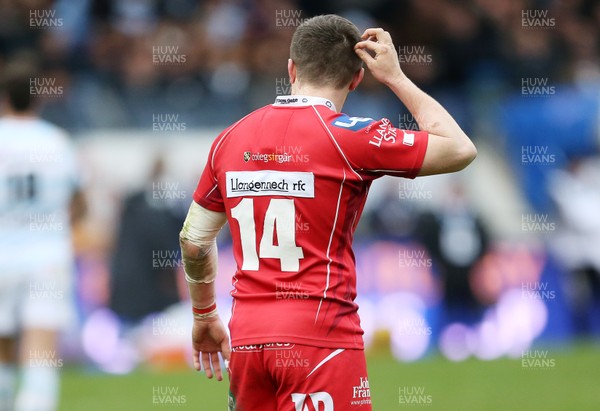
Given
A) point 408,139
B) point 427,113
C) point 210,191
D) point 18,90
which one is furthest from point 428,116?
point 18,90

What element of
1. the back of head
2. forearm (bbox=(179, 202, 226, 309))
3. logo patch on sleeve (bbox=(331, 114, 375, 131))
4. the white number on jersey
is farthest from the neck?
the back of head

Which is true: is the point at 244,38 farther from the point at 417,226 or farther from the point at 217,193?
the point at 217,193

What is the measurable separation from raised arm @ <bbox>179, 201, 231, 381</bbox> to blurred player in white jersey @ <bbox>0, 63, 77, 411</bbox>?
293cm

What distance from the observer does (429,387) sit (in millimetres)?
11016

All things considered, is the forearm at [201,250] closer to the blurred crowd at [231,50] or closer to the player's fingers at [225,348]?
the player's fingers at [225,348]

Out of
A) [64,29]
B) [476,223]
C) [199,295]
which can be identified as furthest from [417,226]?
[199,295]

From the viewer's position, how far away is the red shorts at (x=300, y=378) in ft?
14.5

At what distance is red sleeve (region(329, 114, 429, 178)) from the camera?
4.52m

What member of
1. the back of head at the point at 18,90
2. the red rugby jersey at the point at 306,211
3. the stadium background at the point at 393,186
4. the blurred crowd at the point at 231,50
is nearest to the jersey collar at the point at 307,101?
the red rugby jersey at the point at 306,211

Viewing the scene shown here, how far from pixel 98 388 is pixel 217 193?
24.1 feet

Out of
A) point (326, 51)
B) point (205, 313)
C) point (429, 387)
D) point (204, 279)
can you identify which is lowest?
point (429, 387)

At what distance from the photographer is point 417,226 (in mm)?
14406

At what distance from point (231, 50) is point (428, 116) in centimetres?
1219

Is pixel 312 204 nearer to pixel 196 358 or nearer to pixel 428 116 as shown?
pixel 428 116
